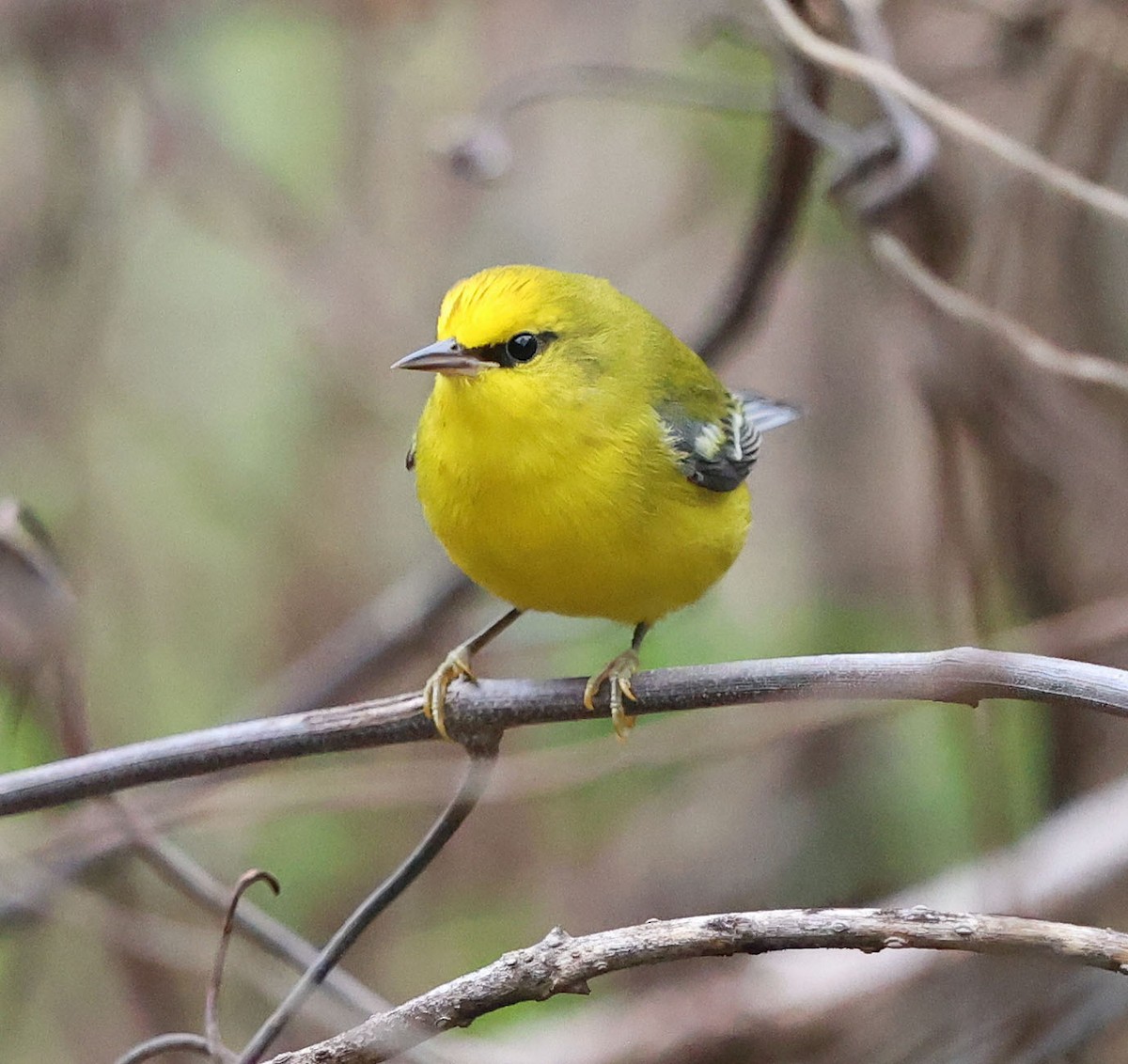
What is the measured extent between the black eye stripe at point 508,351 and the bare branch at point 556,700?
776mm

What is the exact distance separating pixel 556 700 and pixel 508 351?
0.91m

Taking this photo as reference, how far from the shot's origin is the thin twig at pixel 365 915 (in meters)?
1.86

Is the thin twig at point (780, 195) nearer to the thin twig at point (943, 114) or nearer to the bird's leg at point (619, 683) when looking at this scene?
the thin twig at point (943, 114)

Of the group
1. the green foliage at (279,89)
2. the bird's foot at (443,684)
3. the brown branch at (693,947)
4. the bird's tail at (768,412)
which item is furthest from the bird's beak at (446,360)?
the green foliage at (279,89)

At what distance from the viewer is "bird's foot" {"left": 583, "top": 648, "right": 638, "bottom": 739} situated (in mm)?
2275

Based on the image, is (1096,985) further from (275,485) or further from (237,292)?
(237,292)

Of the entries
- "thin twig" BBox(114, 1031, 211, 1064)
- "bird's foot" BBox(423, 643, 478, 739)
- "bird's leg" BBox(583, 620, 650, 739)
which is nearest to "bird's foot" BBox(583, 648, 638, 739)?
"bird's leg" BBox(583, 620, 650, 739)

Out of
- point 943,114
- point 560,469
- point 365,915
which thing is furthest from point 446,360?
point 365,915

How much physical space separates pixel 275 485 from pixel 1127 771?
3.11 m

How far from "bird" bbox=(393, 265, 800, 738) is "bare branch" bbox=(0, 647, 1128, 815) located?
0.35 metres

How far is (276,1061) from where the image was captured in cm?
166

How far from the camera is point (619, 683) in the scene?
2.40 meters

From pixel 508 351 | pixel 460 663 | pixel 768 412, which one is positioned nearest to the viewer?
pixel 508 351

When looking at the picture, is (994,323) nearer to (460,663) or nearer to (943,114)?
(943,114)
